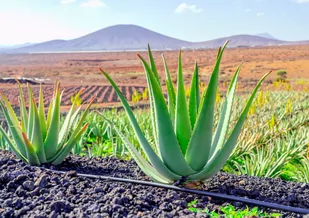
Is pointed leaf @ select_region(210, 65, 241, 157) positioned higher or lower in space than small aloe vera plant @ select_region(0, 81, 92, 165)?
higher

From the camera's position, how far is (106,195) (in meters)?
2.52

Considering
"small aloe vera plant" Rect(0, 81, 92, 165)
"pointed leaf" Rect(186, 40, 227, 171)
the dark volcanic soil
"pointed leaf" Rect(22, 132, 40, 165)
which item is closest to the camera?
the dark volcanic soil

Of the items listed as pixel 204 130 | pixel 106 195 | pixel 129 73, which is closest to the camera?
pixel 106 195

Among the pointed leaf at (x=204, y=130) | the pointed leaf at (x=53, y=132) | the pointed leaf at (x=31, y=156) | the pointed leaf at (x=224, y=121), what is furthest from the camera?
the pointed leaf at (x=53, y=132)

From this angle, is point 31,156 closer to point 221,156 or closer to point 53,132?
point 53,132

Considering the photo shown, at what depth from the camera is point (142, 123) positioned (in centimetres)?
A: 630

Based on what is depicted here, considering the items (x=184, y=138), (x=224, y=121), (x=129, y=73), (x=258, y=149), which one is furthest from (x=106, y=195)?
(x=129, y=73)

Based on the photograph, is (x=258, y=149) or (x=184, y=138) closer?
(x=184, y=138)

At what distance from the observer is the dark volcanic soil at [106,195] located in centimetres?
228

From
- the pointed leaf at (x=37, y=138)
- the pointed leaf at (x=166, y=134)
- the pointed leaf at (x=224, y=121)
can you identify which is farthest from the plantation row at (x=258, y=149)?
the pointed leaf at (x=166, y=134)

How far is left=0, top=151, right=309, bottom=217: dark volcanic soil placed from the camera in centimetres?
228

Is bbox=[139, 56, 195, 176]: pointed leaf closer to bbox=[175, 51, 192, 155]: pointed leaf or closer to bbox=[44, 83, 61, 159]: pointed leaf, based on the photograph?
bbox=[175, 51, 192, 155]: pointed leaf

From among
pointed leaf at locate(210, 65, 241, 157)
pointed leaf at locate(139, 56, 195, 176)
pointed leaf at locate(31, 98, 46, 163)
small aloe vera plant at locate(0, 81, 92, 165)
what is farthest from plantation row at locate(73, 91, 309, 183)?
pointed leaf at locate(139, 56, 195, 176)

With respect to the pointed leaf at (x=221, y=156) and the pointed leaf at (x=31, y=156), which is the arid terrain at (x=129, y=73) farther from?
the pointed leaf at (x=31, y=156)
